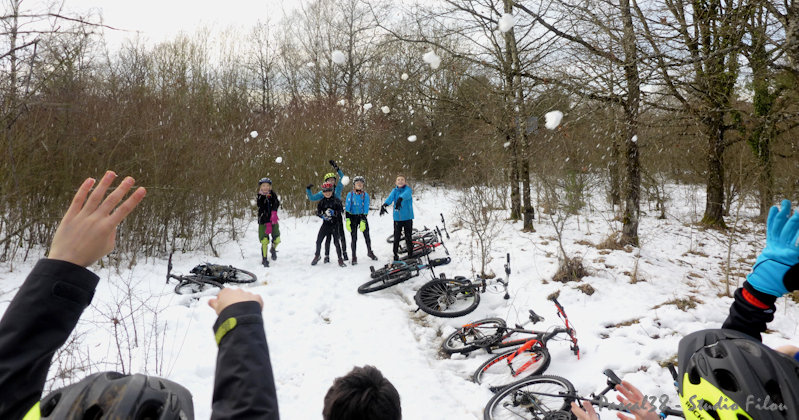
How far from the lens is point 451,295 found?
6.48 m

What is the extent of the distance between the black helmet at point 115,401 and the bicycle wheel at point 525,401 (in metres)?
3.22

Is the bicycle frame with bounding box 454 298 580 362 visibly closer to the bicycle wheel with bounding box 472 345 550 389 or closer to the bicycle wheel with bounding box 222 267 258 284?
the bicycle wheel with bounding box 472 345 550 389

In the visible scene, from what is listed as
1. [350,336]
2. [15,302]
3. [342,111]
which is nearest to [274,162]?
[342,111]

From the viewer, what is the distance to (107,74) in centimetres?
1247

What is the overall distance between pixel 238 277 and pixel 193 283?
0.81 meters

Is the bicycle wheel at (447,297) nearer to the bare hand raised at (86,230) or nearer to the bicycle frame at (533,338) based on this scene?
the bicycle frame at (533,338)

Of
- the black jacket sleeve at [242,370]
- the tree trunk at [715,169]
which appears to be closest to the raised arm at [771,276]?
the black jacket sleeve at [242,370]

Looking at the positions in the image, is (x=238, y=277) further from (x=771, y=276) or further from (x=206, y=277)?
(x=771, y=276)

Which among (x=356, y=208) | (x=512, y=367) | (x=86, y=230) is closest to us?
(x=86, y=230)

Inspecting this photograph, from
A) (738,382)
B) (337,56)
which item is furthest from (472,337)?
(337,56)

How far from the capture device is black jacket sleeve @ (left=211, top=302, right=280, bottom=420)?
3.26 feet

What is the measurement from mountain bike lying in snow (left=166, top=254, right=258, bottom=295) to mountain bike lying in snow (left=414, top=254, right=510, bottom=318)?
3.44 m

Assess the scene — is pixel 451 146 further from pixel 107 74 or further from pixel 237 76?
pixel 107 74

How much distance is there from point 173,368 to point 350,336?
85.5 inches
